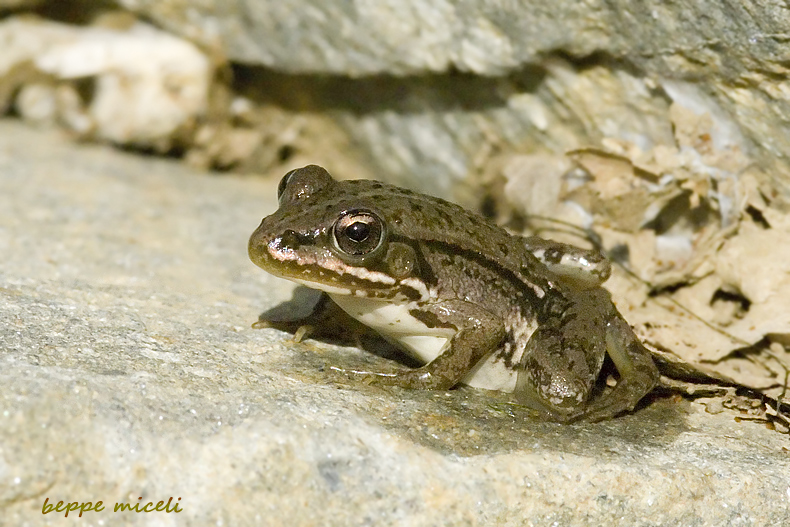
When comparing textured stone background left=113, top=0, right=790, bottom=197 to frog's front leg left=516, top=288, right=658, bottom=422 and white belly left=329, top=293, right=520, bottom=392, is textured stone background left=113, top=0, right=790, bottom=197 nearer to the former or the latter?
frog's front leg left=516, top=288, right=658, bottom=422

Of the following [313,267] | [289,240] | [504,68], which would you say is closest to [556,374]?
[313,267]


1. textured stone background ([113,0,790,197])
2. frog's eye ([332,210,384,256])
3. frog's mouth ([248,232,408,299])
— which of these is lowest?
frog's mouth ([248,232,408,299])

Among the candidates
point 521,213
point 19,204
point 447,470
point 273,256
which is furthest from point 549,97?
point 19,204

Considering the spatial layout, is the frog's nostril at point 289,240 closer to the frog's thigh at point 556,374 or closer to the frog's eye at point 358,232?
the frog's eye at point 358,232

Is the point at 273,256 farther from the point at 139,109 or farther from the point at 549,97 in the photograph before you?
the point at 139,109

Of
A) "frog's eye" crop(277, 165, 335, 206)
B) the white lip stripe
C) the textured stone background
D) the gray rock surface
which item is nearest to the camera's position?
the gray rock surface

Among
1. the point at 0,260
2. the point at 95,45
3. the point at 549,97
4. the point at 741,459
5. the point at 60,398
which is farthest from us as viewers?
the point at 95,45

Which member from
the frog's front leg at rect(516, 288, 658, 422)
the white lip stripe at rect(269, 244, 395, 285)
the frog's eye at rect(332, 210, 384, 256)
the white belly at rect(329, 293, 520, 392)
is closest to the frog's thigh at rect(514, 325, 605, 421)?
the frog's front leg at rect(516, 288, 658, 422)
